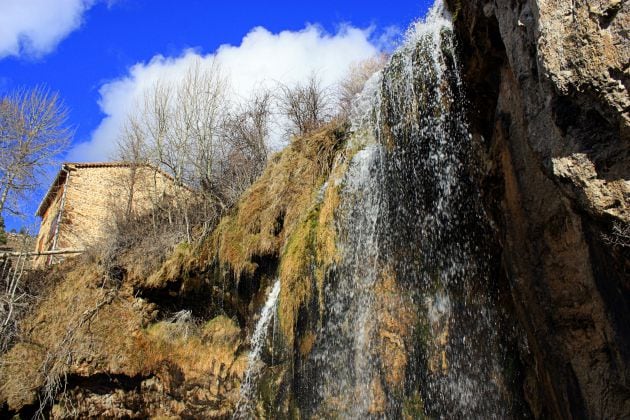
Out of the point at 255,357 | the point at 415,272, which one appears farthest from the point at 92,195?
the point at 415,272

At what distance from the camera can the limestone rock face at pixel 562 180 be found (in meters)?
3.78

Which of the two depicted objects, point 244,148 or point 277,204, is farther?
point 244,148

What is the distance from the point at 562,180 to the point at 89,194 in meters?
22.0

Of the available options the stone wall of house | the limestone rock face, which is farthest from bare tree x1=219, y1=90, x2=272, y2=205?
the limestone rock face

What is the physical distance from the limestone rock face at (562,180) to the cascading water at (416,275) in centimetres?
81

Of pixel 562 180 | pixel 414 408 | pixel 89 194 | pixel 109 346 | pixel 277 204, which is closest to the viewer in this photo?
pixel 562 180

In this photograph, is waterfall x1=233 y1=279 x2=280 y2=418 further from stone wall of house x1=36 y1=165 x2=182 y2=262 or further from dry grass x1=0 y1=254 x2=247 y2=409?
stone wall of house x1=36 y1=165 x2=182 y2=262

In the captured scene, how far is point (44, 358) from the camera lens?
12.6m

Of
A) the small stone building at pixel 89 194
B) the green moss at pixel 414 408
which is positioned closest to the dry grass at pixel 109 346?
the green moss at pixel 414 408

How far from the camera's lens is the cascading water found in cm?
759

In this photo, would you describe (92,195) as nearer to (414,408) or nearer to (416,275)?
(416,275)

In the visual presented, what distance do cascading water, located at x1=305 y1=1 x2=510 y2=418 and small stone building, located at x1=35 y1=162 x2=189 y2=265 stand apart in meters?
12.0

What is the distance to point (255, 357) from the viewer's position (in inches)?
401

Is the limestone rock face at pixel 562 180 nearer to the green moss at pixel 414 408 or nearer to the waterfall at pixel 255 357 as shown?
the green moss at pixel 414 408
